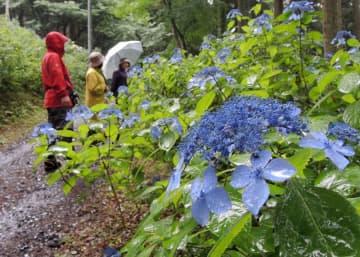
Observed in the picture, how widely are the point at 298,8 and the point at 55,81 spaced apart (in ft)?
11.0

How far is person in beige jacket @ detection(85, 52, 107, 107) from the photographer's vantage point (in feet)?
17.9

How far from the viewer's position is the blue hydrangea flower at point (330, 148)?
670 millimetres

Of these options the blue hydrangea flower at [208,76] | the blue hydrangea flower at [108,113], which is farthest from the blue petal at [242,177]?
the blue hydrangea flower at [108,113]

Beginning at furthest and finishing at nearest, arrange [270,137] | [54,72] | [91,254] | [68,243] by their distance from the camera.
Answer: [54,72] < [68,243] < [91,254] < [270,137]

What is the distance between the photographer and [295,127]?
742 millimetres

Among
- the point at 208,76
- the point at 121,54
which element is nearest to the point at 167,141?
the point at 208,76

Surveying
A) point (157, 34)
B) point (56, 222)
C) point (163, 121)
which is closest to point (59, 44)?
point (56, 222)

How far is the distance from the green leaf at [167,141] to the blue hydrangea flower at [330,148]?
3.10 feet

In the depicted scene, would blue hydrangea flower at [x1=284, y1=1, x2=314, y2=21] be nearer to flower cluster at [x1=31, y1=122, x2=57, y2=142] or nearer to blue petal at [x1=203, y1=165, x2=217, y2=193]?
flower cluster at [x1=31, y1=122, x2=57, y2=142]

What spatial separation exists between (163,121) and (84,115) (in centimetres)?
107

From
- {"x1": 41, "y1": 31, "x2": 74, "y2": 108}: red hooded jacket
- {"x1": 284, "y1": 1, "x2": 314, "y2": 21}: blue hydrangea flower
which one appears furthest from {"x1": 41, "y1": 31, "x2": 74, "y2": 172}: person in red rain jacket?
{"x1": 284, "y1": 1, "x2": 314, "y2": 21}: blue hydrangea flower

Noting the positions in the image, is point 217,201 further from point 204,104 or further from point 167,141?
point 167,141

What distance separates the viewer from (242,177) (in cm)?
62

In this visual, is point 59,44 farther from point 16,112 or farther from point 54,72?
point 16,112
